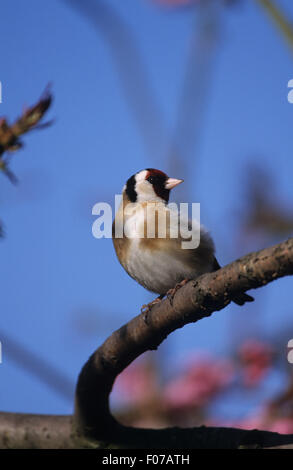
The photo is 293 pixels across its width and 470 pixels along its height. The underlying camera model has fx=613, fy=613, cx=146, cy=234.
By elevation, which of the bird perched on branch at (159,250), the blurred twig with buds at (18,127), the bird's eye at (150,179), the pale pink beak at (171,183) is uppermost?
the bird's eye at (150,179)

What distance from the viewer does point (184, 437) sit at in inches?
108

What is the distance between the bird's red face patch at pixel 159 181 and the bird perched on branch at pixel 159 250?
202 mm

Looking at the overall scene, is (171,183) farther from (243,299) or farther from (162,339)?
(162,339)

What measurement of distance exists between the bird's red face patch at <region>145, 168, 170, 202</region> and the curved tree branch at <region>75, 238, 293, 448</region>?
57.9 inches

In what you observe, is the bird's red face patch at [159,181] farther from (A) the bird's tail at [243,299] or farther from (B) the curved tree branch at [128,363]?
(B) the curved tree branch at [128,363]

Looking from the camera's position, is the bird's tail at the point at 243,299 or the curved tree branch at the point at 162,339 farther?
the bird's tail at the point at 243,299

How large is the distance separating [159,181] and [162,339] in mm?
1613

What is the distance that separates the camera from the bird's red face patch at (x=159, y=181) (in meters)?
3.82

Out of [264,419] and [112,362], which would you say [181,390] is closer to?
[264,419]

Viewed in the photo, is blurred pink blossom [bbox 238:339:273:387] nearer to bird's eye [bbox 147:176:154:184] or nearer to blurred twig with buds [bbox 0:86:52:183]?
bird's eye [bbox 147:176:154:184]

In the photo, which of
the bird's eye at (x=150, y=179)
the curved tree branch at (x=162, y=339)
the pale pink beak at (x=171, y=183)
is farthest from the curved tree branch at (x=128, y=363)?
the bird's eye at (x=150, y=179)

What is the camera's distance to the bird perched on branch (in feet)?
10.7
